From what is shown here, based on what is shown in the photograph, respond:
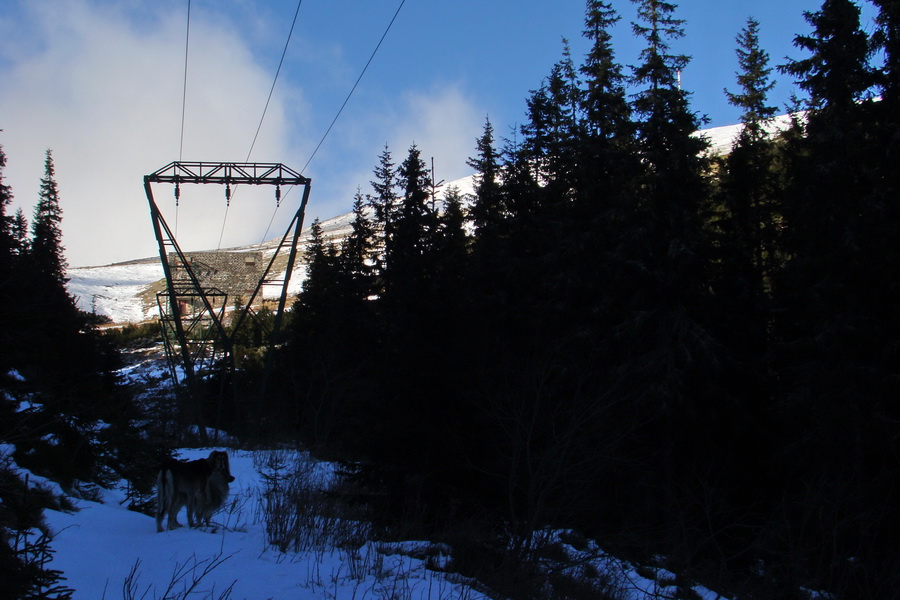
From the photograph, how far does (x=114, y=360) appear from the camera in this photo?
50.6 feet

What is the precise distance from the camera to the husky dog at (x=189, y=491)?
9.51 metres

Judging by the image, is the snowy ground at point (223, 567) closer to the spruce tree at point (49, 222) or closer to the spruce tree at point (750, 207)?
the spruce tree at point (750, 207)

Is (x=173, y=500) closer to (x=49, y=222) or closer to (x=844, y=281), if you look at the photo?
(x=844, y=281)

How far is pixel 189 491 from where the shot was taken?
31.6ft

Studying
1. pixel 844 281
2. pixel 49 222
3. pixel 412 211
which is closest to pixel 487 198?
pixel 412 211

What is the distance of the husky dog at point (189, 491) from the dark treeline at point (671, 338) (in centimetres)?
341

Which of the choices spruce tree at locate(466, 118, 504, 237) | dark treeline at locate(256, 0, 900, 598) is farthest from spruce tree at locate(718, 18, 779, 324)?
spruce tree at locate(466, 118, 504, 237)

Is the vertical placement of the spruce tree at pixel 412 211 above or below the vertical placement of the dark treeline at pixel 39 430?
above

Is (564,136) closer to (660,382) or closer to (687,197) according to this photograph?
(687,197)

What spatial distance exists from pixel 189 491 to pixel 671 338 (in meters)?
15.7

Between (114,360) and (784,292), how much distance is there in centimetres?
2058

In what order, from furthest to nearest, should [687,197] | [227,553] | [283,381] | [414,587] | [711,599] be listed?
[283,381] → [687,197] → [711,599] → [227,553] → [414,587]

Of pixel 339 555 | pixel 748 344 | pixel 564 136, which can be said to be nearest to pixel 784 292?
pixel 748 344

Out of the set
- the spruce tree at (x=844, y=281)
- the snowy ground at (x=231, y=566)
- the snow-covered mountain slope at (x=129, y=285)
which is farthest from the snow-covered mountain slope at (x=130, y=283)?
the snowy ground at (x=231, y=566)
